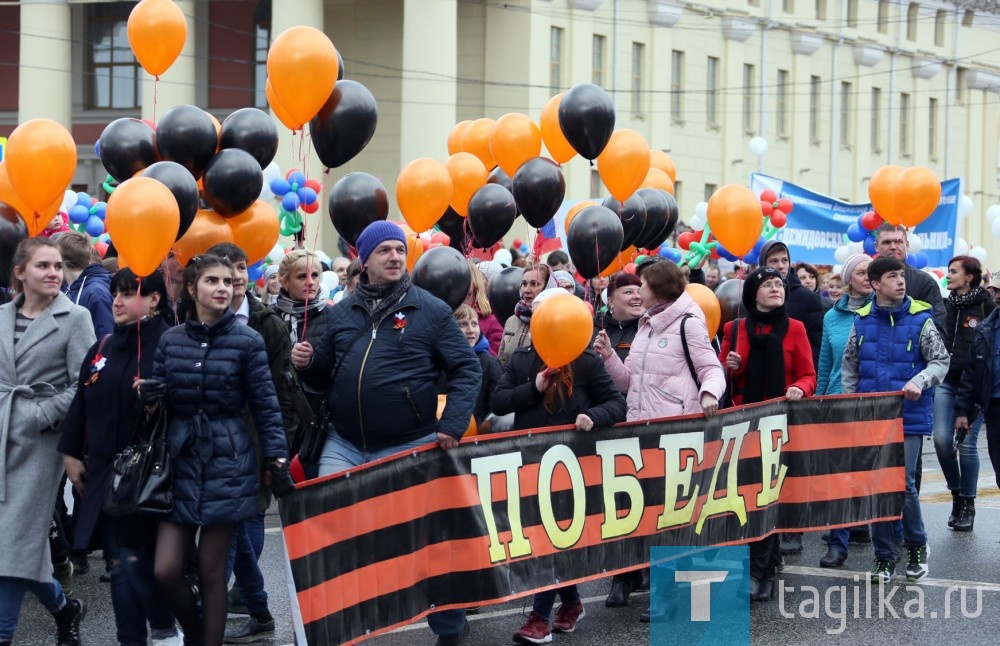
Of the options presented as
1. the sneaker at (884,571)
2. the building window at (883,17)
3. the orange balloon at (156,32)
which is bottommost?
the sneaker at (884,571)

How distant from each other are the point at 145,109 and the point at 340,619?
1356 inches

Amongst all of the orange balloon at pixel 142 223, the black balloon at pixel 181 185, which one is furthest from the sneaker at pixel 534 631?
the black balloon at pixel 181 185

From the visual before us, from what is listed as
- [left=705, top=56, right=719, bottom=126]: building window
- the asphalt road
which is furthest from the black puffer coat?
[left=705, top=56, right=719, bottom=126]: building window

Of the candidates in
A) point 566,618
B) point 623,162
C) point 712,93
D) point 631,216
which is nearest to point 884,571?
point 566,618

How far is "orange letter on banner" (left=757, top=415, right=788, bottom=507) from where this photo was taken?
29.0ft

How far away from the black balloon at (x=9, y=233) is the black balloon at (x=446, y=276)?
2.32 metres

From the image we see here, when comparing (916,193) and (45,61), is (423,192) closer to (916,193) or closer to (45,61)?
(916,193)

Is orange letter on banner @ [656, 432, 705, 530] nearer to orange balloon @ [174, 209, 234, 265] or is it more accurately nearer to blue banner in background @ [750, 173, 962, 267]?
orange balloon @ [174, 209, 234, 265]

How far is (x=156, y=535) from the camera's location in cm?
663

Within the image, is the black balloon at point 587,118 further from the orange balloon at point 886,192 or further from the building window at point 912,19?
the building window at point 912,19

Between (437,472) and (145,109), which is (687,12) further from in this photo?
(437,472)

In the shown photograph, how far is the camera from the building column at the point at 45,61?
123 feet

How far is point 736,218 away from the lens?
9.95m

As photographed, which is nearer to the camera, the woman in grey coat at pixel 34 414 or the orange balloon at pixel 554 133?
the woman in grey coat at pixel 34 414
